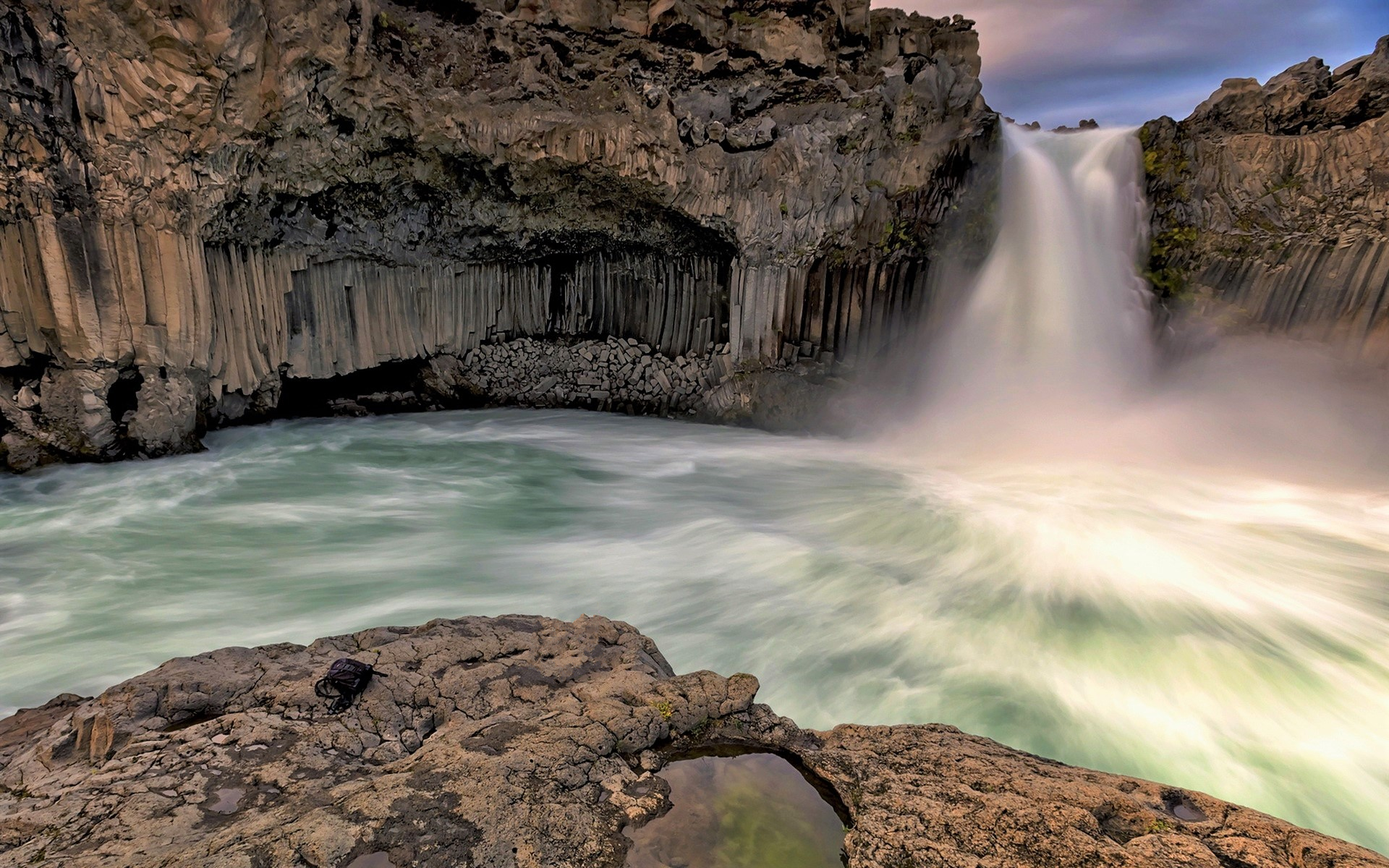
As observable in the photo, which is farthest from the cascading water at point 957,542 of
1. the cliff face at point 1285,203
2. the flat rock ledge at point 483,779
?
the flat rock ledge at point 483,779

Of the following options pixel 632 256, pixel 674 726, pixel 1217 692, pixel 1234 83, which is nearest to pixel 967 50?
pixel 1234 83

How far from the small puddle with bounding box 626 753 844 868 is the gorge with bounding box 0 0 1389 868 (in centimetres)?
6

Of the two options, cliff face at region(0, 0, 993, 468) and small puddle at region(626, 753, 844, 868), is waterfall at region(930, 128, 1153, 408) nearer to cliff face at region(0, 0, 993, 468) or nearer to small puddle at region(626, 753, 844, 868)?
cliff face at region(0, 0, 993, 468)

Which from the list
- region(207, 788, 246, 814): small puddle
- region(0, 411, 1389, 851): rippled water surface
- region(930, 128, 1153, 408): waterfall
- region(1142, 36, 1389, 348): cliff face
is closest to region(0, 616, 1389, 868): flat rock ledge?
region(207, 788, 246, 814): small puddle

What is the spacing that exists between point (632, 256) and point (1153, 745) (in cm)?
892

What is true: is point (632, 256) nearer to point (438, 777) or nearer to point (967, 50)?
point (967, 50)

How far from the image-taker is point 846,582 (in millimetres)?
4773

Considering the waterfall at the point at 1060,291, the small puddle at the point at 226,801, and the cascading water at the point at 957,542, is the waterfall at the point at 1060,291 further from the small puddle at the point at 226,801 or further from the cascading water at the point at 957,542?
the small puddle at the point at 226,801

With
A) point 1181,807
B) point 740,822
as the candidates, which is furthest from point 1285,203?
point 740,822

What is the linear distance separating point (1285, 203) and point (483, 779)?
10.2 metres

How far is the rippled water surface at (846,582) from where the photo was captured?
130 inches

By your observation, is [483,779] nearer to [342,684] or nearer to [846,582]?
[342,684]

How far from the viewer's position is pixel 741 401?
383 inches

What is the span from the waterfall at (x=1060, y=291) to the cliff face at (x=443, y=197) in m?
0.98
